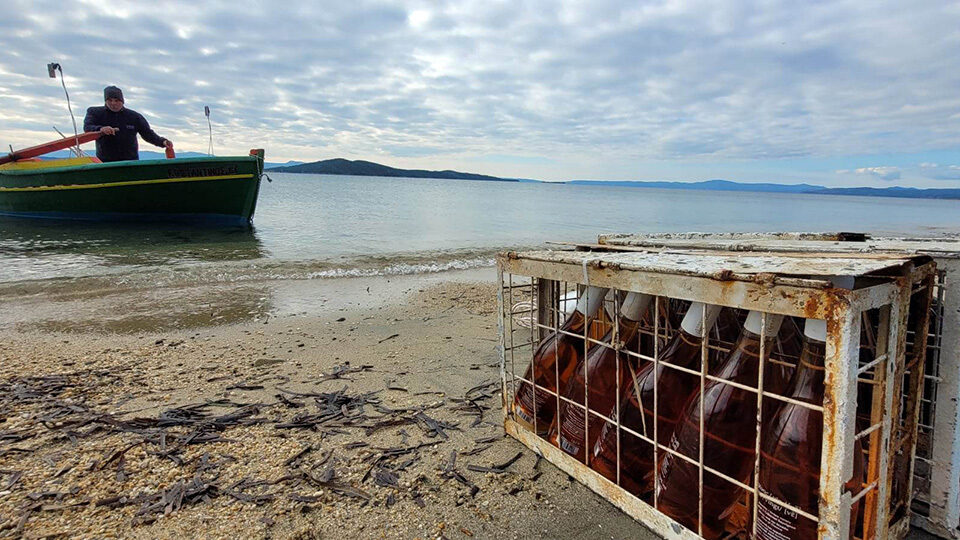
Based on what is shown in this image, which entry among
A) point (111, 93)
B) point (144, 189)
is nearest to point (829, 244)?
point (111, 93)

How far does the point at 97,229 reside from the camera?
1647cm

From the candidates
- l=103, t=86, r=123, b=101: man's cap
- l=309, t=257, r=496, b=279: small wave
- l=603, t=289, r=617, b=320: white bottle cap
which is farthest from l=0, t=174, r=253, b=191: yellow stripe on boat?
l=603, t=289, r=617, b=320: white bottle cap

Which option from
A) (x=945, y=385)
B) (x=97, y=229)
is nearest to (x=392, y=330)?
(x=945, y=385)

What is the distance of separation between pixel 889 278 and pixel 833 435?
15.3 inches

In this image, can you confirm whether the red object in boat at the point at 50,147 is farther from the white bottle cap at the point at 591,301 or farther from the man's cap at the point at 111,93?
the white bottle cap at the point at 591,301

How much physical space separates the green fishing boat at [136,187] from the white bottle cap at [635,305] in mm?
17458

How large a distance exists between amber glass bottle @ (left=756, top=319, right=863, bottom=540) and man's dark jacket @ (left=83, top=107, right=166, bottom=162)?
17655 millimetres

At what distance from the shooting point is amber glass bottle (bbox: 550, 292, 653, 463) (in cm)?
183

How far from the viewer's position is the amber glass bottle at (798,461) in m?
1.30

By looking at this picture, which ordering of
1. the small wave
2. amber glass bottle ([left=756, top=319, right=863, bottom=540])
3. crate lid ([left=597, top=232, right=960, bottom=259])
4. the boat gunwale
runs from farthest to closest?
the boat gunwale, the small wave, crate lid ([left=597, top=232, right=960, bottom=259]), amber glass bottle ([left=756, top=319, right=863, bottom=540])

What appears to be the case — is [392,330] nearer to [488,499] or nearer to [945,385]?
[488,499]

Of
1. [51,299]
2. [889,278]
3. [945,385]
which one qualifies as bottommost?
[51,299]

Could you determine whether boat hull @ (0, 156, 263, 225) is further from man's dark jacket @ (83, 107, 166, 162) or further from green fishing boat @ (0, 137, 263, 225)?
man's dark jacket @ (83, 107, 166, 162)

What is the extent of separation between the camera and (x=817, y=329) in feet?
3.97
